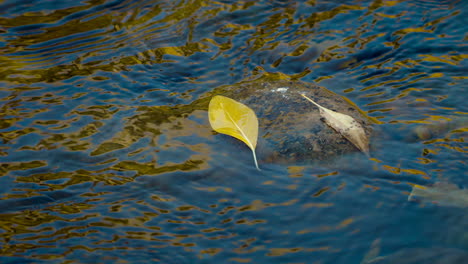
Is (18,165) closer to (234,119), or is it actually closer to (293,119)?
(234,119)

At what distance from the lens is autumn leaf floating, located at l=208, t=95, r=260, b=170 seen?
9.70 ft

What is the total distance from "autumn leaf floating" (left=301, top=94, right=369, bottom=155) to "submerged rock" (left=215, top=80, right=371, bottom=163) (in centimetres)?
3

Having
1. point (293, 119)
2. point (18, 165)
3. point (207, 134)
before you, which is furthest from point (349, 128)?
point (18, 165)

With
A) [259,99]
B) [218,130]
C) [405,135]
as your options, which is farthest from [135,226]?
[405,135]

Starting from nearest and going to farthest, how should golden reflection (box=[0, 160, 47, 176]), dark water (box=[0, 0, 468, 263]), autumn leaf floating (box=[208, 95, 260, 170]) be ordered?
dark water (box=[0, 0, 468, 263])
golden reflection (box=[0, 160, 47, 176])
autumn leaf floating (box=[208, 95, 260, 170])

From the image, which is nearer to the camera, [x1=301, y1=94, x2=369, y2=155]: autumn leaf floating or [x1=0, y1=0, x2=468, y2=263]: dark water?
[x1=0, y1=0, x2=468, y2=263]: dark water

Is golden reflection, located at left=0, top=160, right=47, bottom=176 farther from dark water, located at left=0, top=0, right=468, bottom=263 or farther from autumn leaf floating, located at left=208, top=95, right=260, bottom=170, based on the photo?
autumn leaf floating, located at left=208, top=95, right=260, bottom=170

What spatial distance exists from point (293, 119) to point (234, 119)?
384 mm

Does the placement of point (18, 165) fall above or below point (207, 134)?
above

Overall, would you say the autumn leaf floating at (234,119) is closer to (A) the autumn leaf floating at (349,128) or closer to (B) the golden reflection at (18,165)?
(A) the autumn leaf floating at (349,128)

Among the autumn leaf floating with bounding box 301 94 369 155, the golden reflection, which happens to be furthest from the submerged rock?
the golden reflection

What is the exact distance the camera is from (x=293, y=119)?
304cm

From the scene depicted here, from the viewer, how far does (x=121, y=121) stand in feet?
10.5

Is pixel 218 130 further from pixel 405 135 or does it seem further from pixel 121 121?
pixel 405 135
